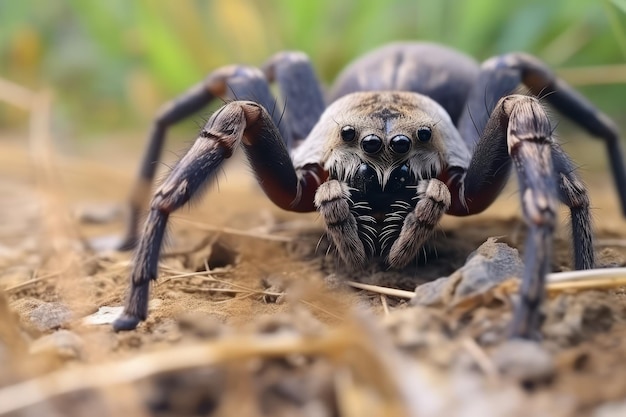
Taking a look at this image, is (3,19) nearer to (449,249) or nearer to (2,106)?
(2,106)

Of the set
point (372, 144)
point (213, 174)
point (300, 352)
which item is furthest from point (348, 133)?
point (300, 352)

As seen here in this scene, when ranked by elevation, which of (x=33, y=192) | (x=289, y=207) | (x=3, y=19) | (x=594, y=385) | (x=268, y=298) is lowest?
(x=594, y=385)

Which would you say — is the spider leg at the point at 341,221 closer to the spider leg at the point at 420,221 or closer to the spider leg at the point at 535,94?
the spider leg at the point at 420,221

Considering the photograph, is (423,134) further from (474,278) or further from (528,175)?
(474,278)

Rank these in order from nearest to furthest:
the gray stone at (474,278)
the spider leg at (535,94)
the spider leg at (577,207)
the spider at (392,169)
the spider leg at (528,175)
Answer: the spider leg at (528,175), the gray stone at (474,278), the spider at (392,169), the spider leg at (577,207), the spider leg at (535,94)

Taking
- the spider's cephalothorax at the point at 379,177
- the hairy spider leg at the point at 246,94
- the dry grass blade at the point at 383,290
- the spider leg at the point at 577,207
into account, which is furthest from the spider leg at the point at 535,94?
the dry grass blade at the point at 383,290

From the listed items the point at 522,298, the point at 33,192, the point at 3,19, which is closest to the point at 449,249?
the point at 522,298

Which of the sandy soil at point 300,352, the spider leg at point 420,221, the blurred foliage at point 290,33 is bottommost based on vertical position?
the sandy soil at point 300,352
